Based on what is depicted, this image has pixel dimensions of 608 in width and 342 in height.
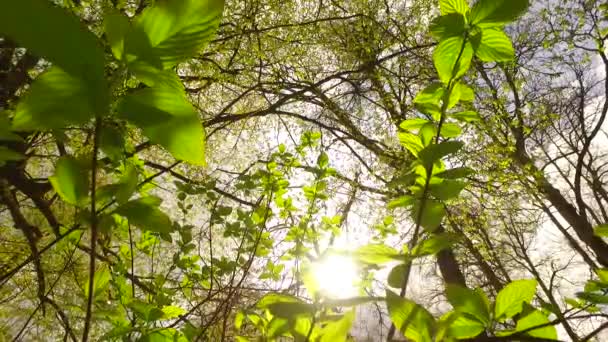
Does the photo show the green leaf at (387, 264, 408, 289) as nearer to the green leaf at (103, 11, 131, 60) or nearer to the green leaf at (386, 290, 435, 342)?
the green leaf at (386, 290, 435, 342)

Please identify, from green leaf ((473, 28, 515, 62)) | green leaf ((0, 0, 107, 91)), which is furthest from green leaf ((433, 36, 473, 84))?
green leaf ((0, 0, 107, 91))

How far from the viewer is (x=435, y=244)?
0.49m

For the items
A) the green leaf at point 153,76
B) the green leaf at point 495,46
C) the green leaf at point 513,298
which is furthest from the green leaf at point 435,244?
the green leaf at point 153,76

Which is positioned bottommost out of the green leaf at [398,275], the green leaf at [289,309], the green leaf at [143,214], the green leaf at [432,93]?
the green leaf at [289,309]

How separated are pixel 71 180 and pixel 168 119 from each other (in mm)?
195

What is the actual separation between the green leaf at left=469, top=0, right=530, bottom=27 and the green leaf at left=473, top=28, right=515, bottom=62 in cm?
3

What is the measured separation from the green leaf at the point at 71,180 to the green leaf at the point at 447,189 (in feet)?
1.32

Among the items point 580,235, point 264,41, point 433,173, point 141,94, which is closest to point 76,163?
point 141,94

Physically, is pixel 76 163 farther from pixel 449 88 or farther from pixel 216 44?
pixel 216 44

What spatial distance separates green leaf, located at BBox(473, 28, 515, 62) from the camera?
17.5 inches

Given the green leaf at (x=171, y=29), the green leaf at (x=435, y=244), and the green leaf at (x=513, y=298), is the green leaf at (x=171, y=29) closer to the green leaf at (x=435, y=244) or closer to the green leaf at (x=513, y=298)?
the green leaf at (x=435, y=244)

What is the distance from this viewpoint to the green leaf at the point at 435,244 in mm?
477

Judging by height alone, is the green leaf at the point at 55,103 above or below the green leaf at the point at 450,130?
below

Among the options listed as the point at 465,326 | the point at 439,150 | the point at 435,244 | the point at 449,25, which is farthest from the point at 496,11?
the point at 465,326
